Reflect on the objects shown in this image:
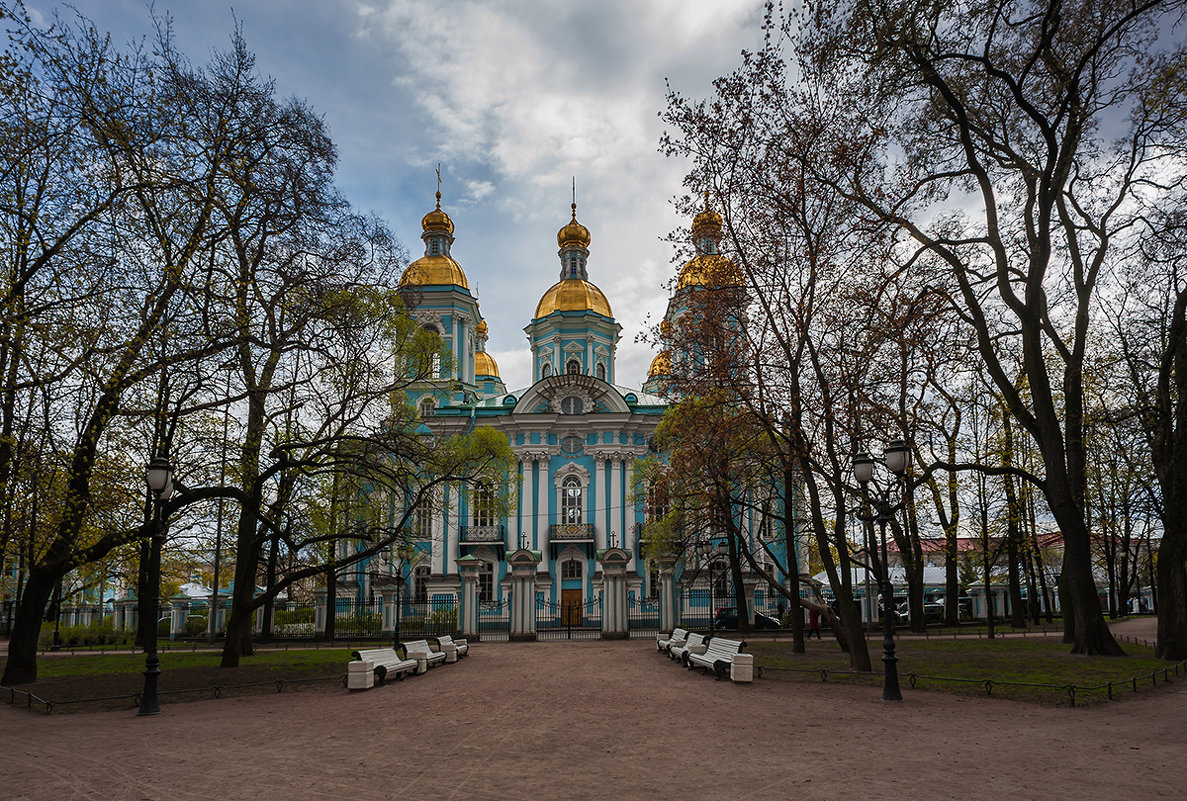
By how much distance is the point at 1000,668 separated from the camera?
14859mm

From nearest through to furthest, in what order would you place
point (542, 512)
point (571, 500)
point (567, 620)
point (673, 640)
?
A: point (673, 640), point (567, 620), point (542, 512), point (571, 500)

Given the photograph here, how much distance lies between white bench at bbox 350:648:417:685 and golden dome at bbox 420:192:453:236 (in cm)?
3703

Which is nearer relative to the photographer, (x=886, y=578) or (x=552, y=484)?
(x=886, y=578)

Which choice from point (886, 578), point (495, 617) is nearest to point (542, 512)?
point (495, 617)

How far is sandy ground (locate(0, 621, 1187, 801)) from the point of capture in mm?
6660

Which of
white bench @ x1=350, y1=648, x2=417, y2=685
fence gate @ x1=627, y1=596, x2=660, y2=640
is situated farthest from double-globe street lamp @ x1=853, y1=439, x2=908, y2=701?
fence gate @ x1=627, y1=596, x2=660, y2=640

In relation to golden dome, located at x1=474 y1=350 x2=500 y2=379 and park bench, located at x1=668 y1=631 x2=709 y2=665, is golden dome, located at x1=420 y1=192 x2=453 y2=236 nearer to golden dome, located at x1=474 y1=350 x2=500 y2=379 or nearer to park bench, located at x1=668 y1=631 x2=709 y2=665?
golden dome, located at x1=474 y1=350 x2=500 y2=379

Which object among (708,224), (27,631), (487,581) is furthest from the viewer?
(487,581)

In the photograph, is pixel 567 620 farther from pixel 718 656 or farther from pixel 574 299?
pixel 574 299

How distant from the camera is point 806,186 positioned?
15.5 metres

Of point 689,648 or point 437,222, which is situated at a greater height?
point 437,222

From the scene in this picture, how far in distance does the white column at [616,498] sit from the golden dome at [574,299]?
1116 cm

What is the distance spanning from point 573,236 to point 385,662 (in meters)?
38.9

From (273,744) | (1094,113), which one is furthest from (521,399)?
(273,744)
